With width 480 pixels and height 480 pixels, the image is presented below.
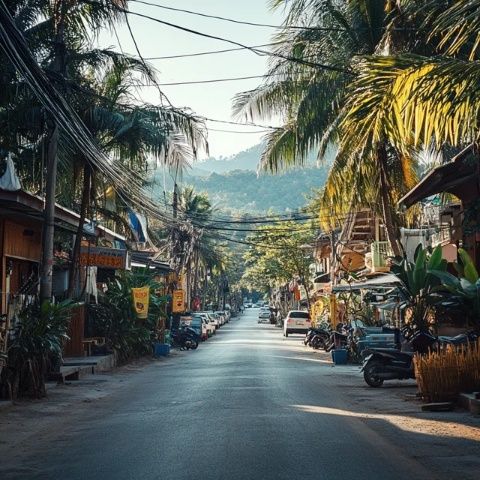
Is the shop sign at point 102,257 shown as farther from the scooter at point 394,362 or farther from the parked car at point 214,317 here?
the parked car at point 214,317

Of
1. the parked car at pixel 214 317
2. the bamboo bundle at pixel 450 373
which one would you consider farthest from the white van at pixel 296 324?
the bamboo bundle at pixel 450 373

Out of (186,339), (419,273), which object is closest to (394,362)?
(419,273)

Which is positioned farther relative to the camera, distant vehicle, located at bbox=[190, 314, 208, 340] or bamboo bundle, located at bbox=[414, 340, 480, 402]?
distant vehicle, located at bbox=[190, 314, 208, 340]

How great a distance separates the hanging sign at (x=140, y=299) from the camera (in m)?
25.7

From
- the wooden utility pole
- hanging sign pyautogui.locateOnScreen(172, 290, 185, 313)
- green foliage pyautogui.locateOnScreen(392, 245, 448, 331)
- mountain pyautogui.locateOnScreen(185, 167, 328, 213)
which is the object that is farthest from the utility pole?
mountain pyautogui.locateOnScreen(185, 167, 328, 213)

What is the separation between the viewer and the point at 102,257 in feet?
77.3

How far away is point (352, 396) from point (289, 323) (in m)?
33.2

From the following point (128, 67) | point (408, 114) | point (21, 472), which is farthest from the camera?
point (128, 67)

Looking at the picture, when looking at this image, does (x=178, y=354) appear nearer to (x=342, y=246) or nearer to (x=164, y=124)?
(x=164, y=124)

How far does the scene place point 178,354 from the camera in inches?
1249

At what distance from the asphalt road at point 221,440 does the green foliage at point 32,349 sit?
4.54 feet

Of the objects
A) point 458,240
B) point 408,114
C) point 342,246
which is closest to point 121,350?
point 458,240

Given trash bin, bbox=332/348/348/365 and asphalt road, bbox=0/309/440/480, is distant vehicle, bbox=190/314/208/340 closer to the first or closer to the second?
trash bin, bbox=332/348/348/365

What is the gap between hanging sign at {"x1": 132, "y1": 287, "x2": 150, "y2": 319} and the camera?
25703mm
